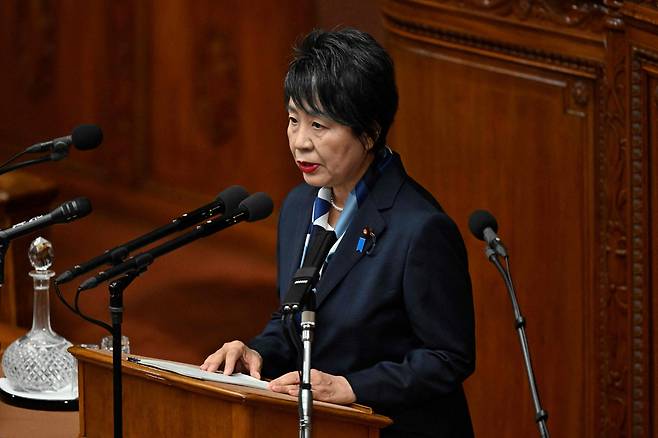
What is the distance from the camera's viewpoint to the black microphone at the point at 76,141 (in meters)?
3.15

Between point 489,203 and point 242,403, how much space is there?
256 cm

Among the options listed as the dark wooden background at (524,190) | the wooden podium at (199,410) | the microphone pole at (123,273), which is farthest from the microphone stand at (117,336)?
the dark wooden background at (524,190)

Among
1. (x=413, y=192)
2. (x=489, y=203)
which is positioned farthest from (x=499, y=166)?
(x=413, y=192)

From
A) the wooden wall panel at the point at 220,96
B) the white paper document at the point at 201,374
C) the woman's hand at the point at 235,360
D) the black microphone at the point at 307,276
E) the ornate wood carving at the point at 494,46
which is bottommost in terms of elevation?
the white paper document at the point at 201,374

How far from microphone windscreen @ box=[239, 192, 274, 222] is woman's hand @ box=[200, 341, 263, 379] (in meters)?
0.32

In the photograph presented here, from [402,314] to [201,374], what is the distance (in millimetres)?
466

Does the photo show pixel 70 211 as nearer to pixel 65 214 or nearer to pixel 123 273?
pixel 65 214

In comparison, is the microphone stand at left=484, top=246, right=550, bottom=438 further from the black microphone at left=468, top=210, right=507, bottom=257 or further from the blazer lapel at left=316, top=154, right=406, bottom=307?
the blazer lapel at left=316, top=154, right=406, bottom=307

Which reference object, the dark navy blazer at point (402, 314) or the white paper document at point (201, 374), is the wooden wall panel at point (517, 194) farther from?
the white paper document at point (201, 374)

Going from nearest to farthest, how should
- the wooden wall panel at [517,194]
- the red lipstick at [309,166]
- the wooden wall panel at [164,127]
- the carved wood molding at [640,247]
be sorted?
the red lipstick at [309,166] < the carved wood molding at [640,247] < the wooden wall panel at [517,194] < the wooden wall panel at [164,127]

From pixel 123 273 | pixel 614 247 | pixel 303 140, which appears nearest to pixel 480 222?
pixel 303 140

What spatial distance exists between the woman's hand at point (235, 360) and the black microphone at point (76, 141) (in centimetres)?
54

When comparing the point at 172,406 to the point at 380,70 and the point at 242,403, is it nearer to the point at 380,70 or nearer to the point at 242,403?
the point at 242,403

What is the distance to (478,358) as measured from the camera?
5.20 meters
